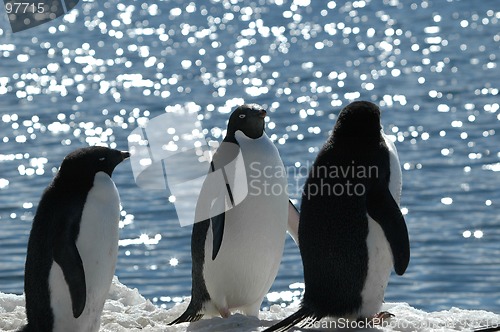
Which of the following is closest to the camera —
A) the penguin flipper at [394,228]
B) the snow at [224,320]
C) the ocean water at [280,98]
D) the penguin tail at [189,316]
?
the penguin flipper at [394,228]

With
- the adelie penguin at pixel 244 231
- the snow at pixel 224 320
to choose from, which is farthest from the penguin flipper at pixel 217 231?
the snow at pixel 224 320

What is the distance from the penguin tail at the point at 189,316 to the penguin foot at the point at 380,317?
3.96 feet

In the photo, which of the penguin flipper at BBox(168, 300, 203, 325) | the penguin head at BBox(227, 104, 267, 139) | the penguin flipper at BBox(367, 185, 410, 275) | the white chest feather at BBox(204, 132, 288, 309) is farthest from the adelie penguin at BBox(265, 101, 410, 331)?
the penguin flipper at BBox(168, 300, 203, 325)

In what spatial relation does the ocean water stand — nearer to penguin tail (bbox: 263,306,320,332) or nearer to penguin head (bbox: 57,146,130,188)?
penguin tail (bbox: 263,306,320,332)

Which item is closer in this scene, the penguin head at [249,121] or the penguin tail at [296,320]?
the penguin tail at [296,320]

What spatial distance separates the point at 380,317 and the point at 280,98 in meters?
15.7

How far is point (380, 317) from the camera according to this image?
7480 mm

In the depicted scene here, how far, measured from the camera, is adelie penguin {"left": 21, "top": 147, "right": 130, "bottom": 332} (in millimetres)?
7305

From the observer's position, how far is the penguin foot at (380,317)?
7445mm

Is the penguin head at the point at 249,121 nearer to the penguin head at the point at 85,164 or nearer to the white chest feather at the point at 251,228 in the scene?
the white chest feather at the point at 251,228

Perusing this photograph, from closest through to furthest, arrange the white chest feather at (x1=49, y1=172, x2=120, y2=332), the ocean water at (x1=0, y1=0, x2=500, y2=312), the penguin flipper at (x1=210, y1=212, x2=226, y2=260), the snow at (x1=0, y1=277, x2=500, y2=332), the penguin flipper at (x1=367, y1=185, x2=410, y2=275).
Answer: the penguin flipper at (x1=367, y1=185, x2=410, y2=275), the white chest feather at (x1=49, y1=172, x2=120, y2=332), the snow at (x1=0, y1=277, x2=500, y2=332), the penguin flipper at (x1=210, y1=212, x2=226, y2=260), the ocean water at (x1=0, y1=0, x2=500, y2=312)

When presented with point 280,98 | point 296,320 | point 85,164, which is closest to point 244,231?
point 296,320

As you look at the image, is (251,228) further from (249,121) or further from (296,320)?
(296,320)

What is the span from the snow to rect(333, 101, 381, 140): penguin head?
3.45ft
